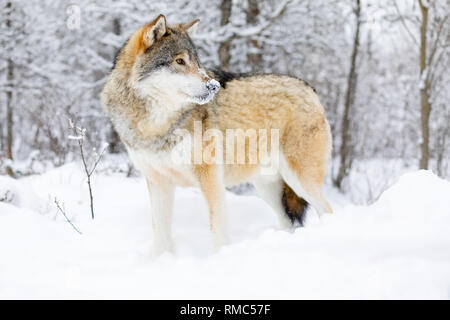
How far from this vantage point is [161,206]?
12.6 feet

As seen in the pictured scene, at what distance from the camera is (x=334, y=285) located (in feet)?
7.34

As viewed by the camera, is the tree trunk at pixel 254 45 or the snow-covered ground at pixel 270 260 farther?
the tree trunk at pixel 254 45

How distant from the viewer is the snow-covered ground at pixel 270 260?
88.6 inches

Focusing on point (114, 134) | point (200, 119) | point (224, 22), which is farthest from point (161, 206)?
point (224, 22)

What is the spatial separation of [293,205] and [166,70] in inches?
79.4

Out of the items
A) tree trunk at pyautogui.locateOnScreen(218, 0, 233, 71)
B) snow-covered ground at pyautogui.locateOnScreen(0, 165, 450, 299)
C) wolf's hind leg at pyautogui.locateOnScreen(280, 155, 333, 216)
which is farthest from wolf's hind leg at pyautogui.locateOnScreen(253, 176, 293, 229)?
tree trunk at pyautogui.locateOnScreen(218, 0, 233, 71)

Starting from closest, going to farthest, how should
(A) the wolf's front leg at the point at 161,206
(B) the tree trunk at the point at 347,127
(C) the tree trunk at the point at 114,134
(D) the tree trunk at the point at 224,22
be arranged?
(A) the wolf's front leg at the point at 161,206 < (D) the tree trunk at the point at 224,22 < (C) the tree trunk at the point at 114,134 < (B) the tree trunk at the point at 347,127

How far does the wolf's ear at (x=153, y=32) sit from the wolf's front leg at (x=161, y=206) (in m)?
1.13

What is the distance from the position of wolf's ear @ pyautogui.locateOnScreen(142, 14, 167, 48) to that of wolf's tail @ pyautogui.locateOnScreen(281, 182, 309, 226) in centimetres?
209

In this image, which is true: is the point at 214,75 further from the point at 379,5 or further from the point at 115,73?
the point at 379,5

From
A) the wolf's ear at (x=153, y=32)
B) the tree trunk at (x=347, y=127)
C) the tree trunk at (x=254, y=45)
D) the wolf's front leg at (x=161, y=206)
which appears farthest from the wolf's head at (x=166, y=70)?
the tree trunk at (x=347, y=127)

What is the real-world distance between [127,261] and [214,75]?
71.8 inches

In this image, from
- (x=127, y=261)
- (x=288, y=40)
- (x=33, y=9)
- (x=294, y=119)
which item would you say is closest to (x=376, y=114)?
(x=288, y=40)

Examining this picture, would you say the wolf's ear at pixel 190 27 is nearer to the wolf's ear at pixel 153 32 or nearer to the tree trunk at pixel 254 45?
the wolf's ear at pixel 153 32
